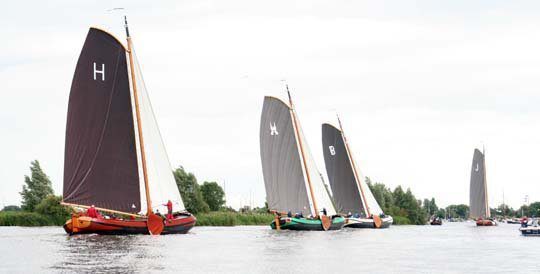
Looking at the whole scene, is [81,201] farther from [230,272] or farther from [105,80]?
[230,272]

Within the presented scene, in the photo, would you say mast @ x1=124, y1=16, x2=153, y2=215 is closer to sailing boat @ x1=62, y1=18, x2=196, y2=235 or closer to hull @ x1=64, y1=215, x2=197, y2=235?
sailing boat @ x1=62, y1=18, x2=196, y2=235

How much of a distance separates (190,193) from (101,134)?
6744 centimetres

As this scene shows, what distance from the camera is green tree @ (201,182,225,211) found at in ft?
541

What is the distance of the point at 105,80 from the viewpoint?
79688mm

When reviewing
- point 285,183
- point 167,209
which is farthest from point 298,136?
point 167,209

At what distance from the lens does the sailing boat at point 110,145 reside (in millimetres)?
79188

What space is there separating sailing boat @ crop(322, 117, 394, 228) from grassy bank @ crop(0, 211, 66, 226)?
122ft

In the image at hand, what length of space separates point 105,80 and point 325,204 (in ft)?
114

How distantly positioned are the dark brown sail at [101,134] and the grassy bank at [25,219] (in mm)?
36414

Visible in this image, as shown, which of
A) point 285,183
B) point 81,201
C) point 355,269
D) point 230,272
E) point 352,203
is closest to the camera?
point 230,272

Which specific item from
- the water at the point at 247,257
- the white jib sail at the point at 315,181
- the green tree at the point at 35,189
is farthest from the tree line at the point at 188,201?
the water at the point at 247,257

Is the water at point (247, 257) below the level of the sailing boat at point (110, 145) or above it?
below

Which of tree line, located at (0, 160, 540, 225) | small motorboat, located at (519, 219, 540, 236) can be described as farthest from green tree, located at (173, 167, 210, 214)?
small motorboat, located at (519, 219, 540, 236)

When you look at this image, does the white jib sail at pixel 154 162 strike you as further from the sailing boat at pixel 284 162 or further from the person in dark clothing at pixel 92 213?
the sailing boat at pixel 284 162
